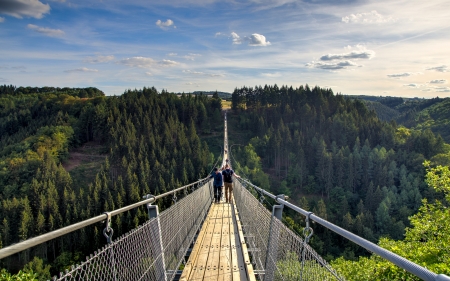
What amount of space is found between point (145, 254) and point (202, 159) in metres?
62.3

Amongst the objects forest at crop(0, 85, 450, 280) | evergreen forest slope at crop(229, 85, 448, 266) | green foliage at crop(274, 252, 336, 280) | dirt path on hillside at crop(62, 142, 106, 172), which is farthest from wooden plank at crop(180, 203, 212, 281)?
dirt path on hillside at crop(62, 142, 106, 172)

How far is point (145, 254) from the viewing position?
143 inches

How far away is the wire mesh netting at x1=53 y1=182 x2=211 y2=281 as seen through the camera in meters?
2.39

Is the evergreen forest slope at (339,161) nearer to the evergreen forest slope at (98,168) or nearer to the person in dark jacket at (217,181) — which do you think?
the evergreen forest slope at (98,168)

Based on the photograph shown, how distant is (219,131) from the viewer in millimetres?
91625

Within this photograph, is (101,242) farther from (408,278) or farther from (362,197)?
(362,197)

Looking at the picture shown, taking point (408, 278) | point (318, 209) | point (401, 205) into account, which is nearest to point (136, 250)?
point (408, 278)

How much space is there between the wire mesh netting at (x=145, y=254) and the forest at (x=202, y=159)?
39112mm

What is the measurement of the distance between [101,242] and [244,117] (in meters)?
62.1

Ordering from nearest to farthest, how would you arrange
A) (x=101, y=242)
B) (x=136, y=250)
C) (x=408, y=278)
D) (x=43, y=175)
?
(x=136, y=250) < (x=408, y=278) < (x=101, y=242) < (x=43, y=175)

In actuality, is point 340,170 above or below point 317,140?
below

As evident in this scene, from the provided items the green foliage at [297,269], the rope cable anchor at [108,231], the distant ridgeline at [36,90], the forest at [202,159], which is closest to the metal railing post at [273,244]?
the green foliage at [297,269]

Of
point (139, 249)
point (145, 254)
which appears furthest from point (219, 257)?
point (139, 249)

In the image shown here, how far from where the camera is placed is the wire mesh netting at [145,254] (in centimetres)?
239
